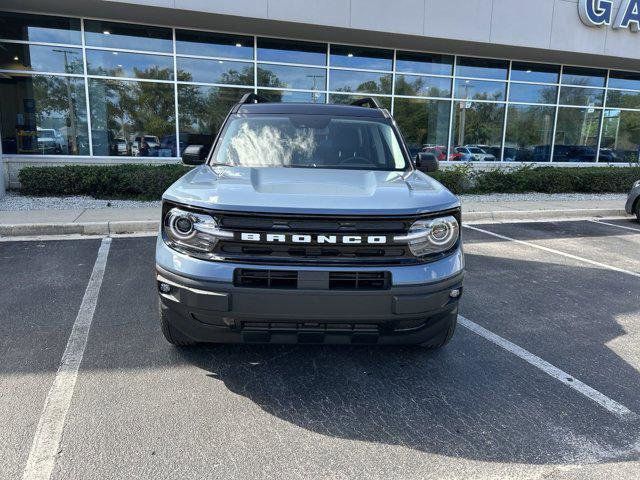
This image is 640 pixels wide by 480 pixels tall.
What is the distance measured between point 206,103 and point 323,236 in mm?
11696

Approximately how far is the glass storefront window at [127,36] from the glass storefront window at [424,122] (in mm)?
7041

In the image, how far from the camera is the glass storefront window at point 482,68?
15.4m

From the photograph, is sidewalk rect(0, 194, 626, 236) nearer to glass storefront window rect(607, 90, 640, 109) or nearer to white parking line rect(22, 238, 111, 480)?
white parking line rect(22, 238, 111, 480)

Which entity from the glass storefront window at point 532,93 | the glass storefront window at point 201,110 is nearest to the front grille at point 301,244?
the glass storefront window at point 201,110

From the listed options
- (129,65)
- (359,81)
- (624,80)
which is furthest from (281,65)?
(624,80)

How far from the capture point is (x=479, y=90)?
624 inches

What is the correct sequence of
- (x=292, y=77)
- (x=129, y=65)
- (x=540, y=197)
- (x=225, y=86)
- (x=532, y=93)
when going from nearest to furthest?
1. (x=129, y=65)
2. (x=540, y=197)
3. (x=225, y=86)
4. (x=292, y=77)
5. (x=532, y=93)

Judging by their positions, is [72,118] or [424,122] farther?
[424,122]

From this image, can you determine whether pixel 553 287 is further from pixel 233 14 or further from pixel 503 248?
pixel 233 14

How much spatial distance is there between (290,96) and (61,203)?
697cm

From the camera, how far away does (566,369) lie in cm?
367

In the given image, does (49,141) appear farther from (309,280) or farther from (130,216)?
(309,280)

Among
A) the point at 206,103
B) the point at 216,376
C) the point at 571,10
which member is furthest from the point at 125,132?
the point at 571,10

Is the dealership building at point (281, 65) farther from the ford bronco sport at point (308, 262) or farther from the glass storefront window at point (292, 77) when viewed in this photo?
the ford bronco sport at point (308, 262)
